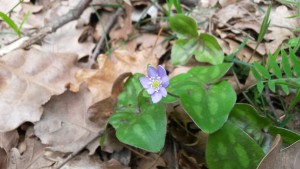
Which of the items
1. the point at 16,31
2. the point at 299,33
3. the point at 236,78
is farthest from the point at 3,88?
the point at 299,33

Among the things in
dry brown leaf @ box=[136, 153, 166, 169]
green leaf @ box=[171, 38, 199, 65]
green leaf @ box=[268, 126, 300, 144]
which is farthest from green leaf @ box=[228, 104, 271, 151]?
green leaf @ box=[171, 38, 199, 65]

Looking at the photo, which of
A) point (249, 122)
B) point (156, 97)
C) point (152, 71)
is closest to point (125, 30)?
point (152, 71)

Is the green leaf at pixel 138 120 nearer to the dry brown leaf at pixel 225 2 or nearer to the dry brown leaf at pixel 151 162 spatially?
the dry brown leaf at pixel 151 162

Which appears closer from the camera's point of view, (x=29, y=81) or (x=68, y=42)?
(x=29, y=81)

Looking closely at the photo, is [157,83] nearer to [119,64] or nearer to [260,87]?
[260,87]

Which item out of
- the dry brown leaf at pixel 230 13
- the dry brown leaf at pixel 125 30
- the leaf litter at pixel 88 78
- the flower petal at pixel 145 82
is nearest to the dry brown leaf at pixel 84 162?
the leaf litter at pixel 88 78
